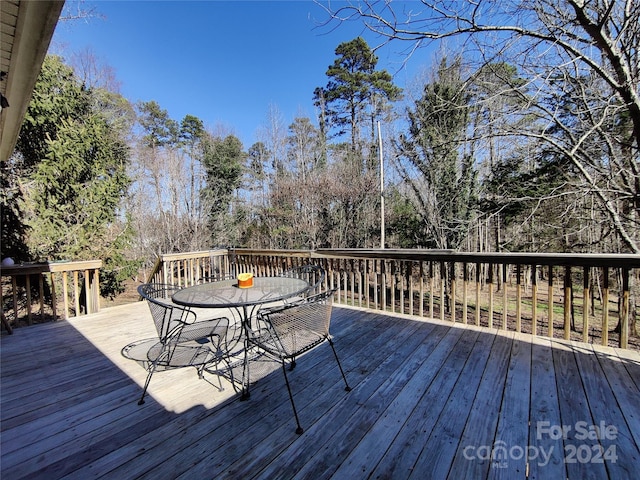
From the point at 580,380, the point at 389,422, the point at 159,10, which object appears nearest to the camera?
the point at 389,422

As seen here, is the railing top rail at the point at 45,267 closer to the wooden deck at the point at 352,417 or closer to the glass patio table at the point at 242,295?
the wooden deck at the point at 352,417

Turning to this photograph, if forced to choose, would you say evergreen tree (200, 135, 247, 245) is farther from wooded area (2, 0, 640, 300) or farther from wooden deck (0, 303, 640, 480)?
wooden deck (0, 303, 640, 480)

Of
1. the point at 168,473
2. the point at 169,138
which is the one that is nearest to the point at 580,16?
the point at 168,473

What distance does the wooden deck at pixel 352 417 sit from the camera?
144 cm

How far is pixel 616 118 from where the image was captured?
5.25m

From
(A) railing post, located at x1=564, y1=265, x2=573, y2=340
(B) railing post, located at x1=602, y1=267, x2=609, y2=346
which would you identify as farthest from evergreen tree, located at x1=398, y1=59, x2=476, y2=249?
(B) railing post, located at x1=602, y1=267, x2=609, y2=346

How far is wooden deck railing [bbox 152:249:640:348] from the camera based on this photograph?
8.91 feet

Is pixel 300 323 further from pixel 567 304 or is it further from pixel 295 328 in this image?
pixel 567 304

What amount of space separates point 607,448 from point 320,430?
1.53m

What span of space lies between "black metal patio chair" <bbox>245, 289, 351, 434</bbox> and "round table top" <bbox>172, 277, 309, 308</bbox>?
0.86 feet

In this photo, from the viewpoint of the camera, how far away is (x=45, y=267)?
376cm

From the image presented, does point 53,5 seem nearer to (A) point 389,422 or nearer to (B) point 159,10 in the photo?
(A) point 389,422

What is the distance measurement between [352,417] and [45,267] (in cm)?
434

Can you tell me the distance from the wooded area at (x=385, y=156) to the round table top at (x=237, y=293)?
109 inches
